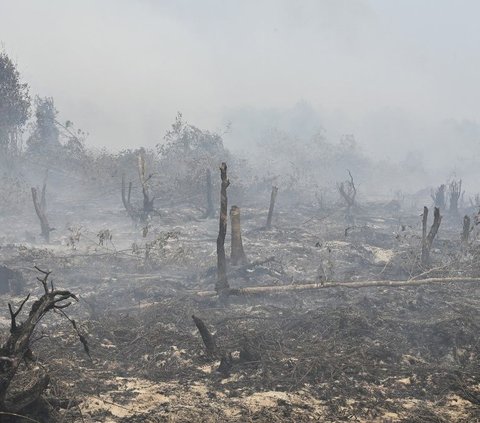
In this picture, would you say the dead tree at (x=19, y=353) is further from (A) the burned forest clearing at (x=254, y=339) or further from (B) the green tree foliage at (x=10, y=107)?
(B) the green tree foliage at (x=10, y=107)

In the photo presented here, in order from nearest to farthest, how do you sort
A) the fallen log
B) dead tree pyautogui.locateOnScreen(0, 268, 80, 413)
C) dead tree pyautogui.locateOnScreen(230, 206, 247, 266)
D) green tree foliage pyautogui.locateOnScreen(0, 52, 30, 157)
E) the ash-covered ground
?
dead tree pyautogui.locateOnScreen(0, 268, 80, 413) → the ash-covered ground → the fallen log → dead tree pyautogui.locateOnScreen(230, 206, 247, 266) → green tree foliage pyautogui.locateOnScreen(0, 52, 30, 157)

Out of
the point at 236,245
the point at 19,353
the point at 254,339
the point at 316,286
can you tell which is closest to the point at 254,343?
the point at 254,339

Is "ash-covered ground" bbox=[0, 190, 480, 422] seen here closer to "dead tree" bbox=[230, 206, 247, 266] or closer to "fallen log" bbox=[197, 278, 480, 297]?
"fallen log" bbox=[197, 278, 480, 297]

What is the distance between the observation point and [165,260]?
14.3 meters

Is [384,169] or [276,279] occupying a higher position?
[384,169]

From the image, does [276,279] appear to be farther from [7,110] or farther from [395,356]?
[7,110]

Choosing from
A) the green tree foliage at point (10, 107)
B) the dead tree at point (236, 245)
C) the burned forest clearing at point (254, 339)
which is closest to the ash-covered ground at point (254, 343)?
the burned forest clearing at point (254, 339)

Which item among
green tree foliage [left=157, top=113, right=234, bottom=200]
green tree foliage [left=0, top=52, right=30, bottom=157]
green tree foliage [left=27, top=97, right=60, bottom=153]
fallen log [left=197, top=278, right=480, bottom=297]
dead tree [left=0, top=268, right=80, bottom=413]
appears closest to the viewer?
dead tree [left=0, top=268, right=80, bottom=413]

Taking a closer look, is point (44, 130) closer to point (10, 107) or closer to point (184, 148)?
point (10, 107)

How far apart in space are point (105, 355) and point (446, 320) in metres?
5.89

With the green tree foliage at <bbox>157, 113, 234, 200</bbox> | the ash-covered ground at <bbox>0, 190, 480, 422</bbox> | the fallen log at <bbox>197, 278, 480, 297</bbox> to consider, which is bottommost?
the ash-covered ground at <bbox>0, 190, 480, 422</bbox>

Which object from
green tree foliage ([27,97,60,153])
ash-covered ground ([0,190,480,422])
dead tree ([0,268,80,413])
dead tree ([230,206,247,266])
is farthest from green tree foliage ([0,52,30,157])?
dead tree ([0,268,80,413])

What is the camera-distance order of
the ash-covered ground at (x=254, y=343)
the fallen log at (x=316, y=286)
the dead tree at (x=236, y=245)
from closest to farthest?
1. the ash-covered ground at (x=254, y=343)
2. the fallen log at (x=316, y=286)
3. the dead tree at (x=236, y=245)

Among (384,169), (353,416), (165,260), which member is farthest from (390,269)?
(384,169)
